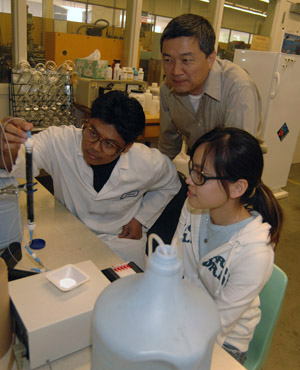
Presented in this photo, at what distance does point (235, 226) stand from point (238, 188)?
5.3 inches

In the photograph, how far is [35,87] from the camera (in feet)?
8.61

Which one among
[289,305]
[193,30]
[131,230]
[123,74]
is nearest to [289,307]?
[289,305]

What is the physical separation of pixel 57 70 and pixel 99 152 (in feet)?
5.48

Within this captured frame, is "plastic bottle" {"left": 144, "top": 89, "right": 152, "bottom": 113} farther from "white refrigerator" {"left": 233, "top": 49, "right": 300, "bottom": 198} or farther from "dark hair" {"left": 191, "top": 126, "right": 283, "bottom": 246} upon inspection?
"dark hair" {"left": 191, "top": 126, "right": 283, "bottom": 246}

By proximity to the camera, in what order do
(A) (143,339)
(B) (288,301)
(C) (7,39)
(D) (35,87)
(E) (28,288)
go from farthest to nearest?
1. (C) (7,39)
2. (D) (35,87)
3. (B) (288,301)
4. (E) (28,288)
5. (A) (143,339)

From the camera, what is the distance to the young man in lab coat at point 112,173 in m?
1.38

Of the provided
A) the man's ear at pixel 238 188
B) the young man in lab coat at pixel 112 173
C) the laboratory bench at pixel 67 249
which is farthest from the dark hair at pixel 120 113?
the man's ear at pixel 238 188

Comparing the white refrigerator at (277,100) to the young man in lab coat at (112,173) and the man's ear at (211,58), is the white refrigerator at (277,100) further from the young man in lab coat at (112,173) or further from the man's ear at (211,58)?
the young man in lab coat at (112,173)

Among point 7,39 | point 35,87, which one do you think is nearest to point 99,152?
point 35,87

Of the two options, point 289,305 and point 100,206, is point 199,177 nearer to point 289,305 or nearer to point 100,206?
point 100,206

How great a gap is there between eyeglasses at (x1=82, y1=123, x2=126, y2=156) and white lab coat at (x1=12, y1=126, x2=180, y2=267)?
14 centimetres

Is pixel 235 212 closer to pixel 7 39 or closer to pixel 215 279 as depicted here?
pixel 215 279

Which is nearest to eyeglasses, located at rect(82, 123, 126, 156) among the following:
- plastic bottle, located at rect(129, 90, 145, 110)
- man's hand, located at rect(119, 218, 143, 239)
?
man's hand, located at rect(119, 218, 143, 239)

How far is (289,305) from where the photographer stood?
2184 millimetres
